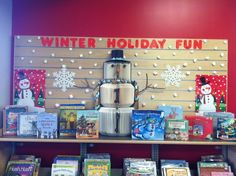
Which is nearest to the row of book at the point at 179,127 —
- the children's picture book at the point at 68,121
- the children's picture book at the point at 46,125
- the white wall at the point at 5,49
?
the children's picture book at the point at 68,121

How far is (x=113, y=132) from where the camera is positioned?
2627mm

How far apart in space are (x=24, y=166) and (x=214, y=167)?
1653 millimetres

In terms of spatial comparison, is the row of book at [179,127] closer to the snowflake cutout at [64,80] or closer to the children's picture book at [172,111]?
the children's picture book at [172,111]

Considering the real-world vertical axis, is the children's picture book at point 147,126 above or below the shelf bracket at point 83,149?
above

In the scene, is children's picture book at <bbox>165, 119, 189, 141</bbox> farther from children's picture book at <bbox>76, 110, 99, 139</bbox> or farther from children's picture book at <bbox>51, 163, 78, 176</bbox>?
children's picture book at <bbox>51, 163, 78, 176</bbox>

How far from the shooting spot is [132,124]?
8.41ft

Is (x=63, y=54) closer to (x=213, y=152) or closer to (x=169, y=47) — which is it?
(x=169, y=47)

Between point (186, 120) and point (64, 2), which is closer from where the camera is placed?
point (186, 120)

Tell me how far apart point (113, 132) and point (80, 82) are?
1.98 ft

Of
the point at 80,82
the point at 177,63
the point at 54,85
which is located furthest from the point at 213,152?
the point at 54,85

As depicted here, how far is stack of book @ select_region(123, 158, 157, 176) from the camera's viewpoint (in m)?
2.57

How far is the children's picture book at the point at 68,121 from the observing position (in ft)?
8.71

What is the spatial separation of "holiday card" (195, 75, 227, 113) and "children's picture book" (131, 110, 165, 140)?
532 mm

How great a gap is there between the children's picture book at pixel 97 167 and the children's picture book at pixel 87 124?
230 mm
